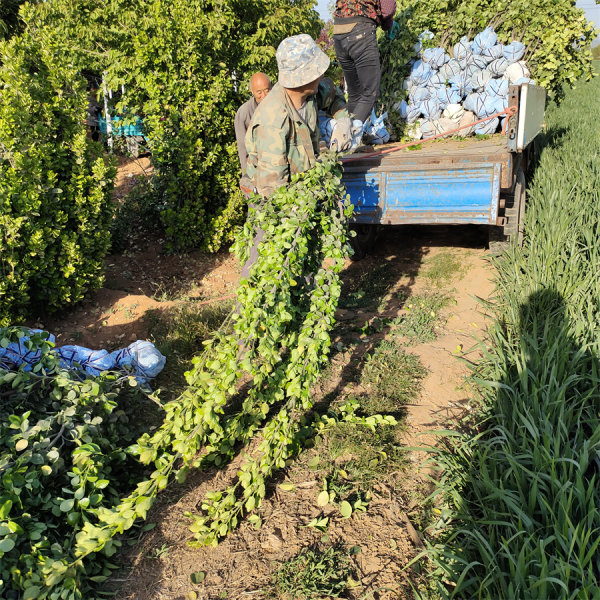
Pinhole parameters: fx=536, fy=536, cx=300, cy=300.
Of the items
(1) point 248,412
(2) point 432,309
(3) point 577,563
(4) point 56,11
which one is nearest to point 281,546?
(1) point 248,412

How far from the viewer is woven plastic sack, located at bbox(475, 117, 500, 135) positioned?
5.85 m

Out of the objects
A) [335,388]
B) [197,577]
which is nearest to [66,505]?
[197,577]

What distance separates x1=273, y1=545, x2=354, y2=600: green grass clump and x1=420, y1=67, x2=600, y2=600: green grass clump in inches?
16.6

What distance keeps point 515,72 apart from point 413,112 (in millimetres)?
1212

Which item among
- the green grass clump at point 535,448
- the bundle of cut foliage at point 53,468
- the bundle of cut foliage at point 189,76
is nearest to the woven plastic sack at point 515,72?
the green grass clump at point 535,448

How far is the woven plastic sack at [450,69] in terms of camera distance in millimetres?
6305

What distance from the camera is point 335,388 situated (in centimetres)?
386

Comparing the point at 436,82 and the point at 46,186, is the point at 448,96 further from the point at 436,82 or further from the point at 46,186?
the point at 46,186

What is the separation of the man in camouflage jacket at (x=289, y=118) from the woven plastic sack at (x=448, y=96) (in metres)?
3.00

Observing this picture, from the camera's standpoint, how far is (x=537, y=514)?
7.88 ft

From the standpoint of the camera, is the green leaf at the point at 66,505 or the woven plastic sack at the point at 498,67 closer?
the green leaf at the point at 66,505

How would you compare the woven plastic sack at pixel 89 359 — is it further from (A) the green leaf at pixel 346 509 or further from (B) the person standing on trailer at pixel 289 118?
(A) the green leaf at pixel 346 509

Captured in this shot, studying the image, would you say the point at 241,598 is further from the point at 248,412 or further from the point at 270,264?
the point at 270,264

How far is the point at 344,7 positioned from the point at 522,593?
16.8 ft
